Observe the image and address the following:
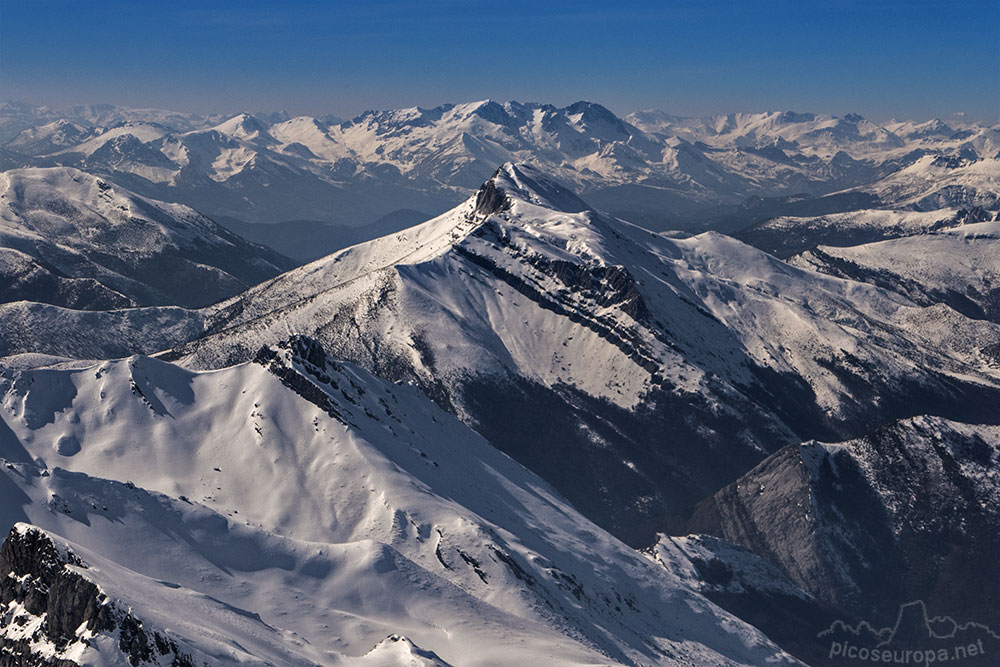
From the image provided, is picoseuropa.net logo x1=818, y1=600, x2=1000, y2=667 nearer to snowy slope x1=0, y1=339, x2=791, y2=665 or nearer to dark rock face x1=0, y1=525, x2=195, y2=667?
snowy slope x1=0, y1=339, x2=791, y2=665

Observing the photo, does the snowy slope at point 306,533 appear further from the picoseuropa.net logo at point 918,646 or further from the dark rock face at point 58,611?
the picoseuropa.net logo at point 918,646

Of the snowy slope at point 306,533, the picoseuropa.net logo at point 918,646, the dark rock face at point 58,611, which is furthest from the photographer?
the picoseuropa.net logo at point 918,646

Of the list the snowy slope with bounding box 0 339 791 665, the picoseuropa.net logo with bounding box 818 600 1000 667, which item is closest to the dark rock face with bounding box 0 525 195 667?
the snowy slope with bounding box 0 339 791 665

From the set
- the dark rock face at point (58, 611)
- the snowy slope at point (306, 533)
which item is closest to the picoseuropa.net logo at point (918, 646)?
the snowy slope at point (306, 533)

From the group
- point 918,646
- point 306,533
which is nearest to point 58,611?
point 306,533

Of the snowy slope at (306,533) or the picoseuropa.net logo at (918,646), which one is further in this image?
the picoseuropa.net logo at (918,646)

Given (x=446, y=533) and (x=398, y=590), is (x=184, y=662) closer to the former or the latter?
(x=398, y=590)

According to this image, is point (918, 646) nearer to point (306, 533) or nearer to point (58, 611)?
point (306, 533)
